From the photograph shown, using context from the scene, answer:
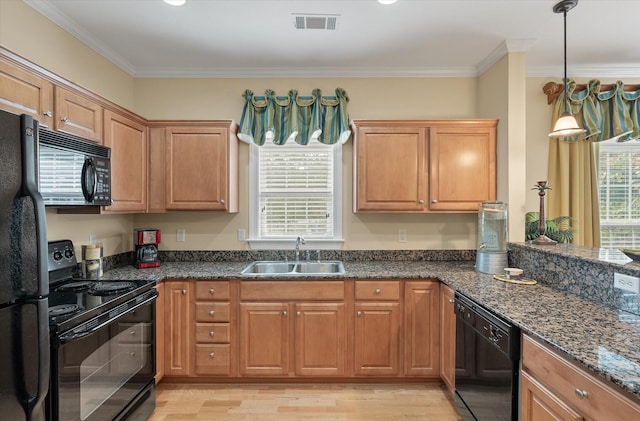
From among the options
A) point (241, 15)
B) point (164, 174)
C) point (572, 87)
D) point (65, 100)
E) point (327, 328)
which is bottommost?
point (327, 328)

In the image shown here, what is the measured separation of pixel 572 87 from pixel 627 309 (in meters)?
2.29

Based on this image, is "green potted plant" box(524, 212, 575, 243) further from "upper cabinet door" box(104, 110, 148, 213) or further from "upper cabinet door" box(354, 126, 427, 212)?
"upper cabinet door" box(104, 110, 148, 213)

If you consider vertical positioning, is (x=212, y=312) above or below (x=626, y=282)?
below

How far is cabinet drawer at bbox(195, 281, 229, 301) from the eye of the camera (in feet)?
8.73

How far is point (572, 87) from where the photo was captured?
3129 mm

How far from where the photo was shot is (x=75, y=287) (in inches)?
86.3

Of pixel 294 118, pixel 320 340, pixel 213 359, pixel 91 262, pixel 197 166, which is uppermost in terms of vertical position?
pixel 294 118

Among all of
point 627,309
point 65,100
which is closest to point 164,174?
point 65,100

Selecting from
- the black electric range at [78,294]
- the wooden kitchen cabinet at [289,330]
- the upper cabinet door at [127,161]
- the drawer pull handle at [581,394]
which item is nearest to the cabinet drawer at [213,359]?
the wooden kitchen cabinet at [289,330]

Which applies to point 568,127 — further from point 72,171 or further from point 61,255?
point 61,255

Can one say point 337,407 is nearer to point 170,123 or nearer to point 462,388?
point 462,388

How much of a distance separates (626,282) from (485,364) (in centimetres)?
79

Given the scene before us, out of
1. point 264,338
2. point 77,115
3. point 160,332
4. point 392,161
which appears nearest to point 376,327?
point 264,338

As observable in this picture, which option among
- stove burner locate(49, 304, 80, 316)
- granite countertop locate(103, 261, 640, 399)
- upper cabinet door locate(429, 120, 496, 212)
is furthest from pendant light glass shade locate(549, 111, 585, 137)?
stove burner locate(49, 304, 80, 316)
